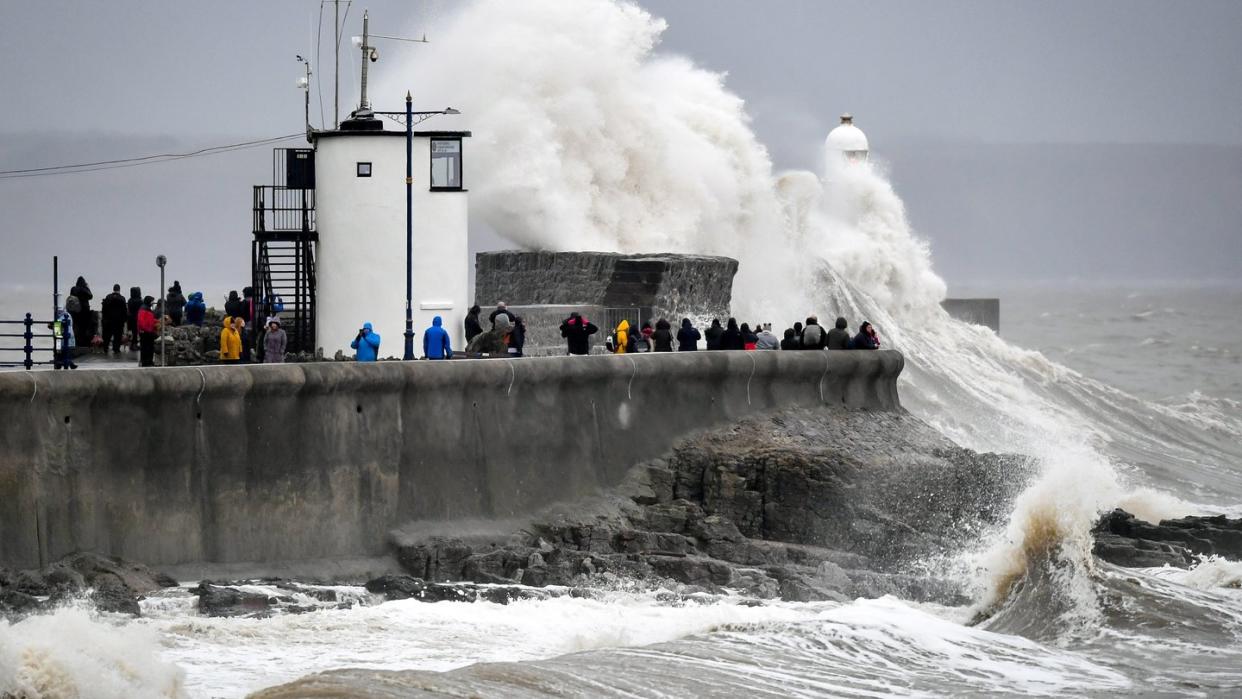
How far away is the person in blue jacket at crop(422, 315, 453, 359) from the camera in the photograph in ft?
61.0

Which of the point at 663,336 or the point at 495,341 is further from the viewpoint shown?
the point at 663,336

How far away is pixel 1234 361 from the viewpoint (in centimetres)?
5744

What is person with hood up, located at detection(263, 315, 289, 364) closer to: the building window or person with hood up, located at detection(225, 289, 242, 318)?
person with hood up, located at detection(225, 289, 242, 318)

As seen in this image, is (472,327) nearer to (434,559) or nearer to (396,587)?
(434,559)

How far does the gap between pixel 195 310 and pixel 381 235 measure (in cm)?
229

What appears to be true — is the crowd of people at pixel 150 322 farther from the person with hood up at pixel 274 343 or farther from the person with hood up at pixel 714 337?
the person with hood up at pixel 714 337

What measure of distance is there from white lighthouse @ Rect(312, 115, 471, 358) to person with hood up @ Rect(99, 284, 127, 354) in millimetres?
2074

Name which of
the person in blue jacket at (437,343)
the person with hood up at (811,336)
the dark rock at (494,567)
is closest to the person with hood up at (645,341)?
the person with hood up at (811,336)

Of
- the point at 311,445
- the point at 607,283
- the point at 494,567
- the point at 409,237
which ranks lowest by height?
the point at 494,567

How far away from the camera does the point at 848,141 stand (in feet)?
139

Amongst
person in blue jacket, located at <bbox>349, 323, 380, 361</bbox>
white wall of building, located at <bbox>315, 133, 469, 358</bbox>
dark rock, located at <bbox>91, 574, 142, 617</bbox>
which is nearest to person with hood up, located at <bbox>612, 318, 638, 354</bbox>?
white wall of building, located at <bbox>315, 133, 469, 358</bbox>

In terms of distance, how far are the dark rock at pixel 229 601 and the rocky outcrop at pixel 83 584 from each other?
47 cm

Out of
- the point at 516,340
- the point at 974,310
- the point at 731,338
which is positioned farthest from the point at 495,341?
the point at 974,310

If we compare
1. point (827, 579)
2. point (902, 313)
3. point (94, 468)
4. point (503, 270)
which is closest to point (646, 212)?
point (503, 270)
